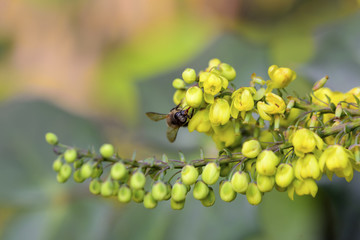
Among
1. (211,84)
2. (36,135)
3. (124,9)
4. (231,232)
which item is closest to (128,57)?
(124,9)

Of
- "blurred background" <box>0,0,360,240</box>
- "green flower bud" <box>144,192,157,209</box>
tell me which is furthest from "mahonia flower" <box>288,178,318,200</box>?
"blurred background" <box>0,0,360,240</box>

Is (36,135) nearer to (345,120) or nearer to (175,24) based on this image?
(175,24)

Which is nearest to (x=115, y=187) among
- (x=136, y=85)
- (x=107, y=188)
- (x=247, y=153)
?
(x=107, y=188)

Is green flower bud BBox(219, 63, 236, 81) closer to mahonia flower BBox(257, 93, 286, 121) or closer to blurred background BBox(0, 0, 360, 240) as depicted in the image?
mahonia flower BBox(257, 93, 286, 121)

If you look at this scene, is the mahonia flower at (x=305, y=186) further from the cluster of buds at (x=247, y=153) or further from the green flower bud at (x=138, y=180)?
the green flower bud at (x=138, y=180)

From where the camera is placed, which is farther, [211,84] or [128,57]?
[128,57]

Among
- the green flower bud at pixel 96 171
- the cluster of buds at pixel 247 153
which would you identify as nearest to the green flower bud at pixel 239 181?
the cluster of buds at pixel 247 153

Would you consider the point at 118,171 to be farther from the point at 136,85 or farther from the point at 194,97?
the point at 136,85
